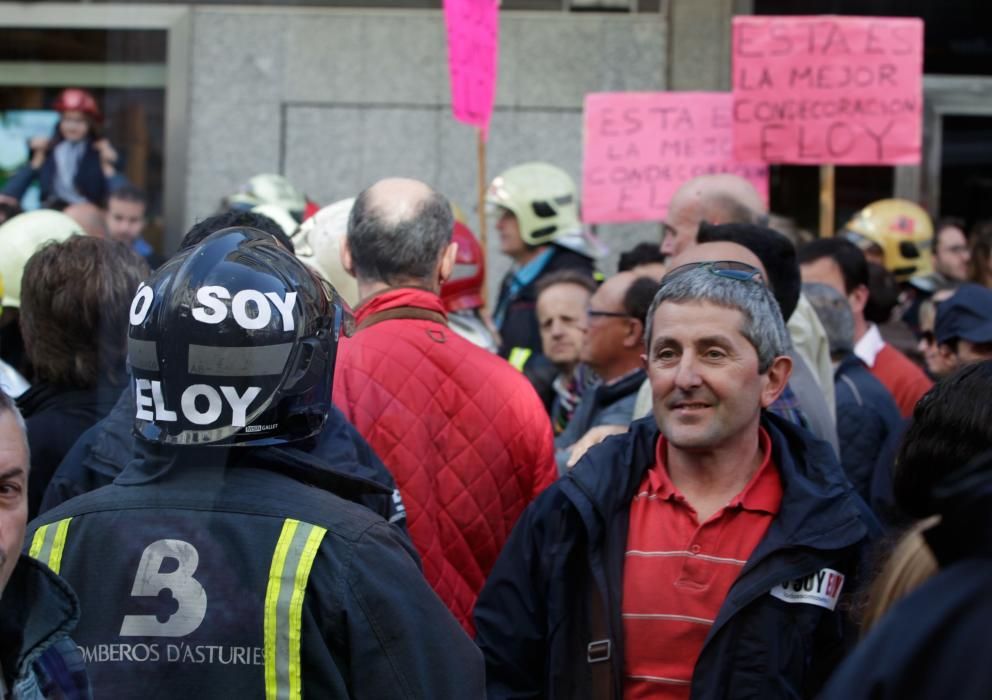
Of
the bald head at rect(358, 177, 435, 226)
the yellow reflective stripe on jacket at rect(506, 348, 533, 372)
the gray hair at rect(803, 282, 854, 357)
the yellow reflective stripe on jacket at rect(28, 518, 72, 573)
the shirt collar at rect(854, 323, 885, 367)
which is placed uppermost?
the bald head at rect(358, 177, 435, 226)

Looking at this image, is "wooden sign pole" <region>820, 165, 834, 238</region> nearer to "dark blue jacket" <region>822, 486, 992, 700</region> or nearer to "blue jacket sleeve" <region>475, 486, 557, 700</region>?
"blue jacket sleeve" <region>475, 486, 557, 700</region>

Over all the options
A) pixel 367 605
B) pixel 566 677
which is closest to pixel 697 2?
pixel 566 677

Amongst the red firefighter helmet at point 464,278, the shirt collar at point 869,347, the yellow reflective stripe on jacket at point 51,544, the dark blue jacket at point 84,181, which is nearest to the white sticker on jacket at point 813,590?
the yellow reflective stripe on jacket at point 51,544

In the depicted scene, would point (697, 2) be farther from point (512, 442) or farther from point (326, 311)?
point (326, 311)

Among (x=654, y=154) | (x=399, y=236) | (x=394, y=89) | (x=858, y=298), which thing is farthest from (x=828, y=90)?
(x=399, y=236)

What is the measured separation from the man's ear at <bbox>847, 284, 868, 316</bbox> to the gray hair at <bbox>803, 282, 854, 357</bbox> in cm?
51

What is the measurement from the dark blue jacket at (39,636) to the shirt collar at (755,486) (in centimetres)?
144

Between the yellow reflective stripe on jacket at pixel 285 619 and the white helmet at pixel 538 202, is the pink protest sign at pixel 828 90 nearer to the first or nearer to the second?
the white helmet at pixel 538 202

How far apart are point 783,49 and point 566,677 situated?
16.5 ft

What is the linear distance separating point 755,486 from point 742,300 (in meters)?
0.41

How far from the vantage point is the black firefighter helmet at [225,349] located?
2.22 metres

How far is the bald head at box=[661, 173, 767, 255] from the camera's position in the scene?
5109mm

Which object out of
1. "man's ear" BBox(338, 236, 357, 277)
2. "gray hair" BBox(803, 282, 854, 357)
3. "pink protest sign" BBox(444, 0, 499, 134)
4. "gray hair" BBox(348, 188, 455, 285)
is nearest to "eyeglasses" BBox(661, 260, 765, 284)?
"gray hair" BBox(348, 188, 455, 285)

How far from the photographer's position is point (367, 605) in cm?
217
